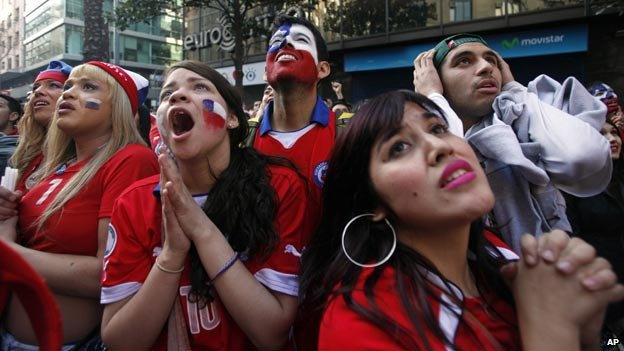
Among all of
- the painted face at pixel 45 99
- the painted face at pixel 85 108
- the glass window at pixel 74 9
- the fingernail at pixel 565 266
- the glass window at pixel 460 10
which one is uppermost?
the glass window at pixel 74 9

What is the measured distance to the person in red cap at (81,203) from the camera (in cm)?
186

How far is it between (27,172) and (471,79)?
8.91 feet

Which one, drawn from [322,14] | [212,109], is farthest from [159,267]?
[322,14]

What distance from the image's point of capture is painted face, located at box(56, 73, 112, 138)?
223 cm

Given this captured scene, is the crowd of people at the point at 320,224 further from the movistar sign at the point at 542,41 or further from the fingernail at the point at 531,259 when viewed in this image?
the movistar sign at the point at 542,41

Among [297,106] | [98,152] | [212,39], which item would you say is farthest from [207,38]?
[98,152]

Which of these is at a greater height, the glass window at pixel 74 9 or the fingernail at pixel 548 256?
the glass window at pixel 74 9

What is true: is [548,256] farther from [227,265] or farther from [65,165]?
[65,165]

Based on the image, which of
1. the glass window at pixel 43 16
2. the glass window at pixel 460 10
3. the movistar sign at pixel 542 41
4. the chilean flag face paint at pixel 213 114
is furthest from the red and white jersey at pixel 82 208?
the glass window at pixel 43 16

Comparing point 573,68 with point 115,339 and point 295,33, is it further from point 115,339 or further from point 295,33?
point 115,339

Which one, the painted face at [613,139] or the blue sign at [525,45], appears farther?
the blue sign at [525,45]

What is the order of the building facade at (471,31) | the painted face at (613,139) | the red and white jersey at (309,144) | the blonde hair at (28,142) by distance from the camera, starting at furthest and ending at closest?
the building facade at (471,31) → the painted face at (613,139) → the blonde hair at (28,142) → the red and white jersey at (309,144)

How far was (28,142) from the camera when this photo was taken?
3.06m

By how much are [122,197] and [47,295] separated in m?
0.86
